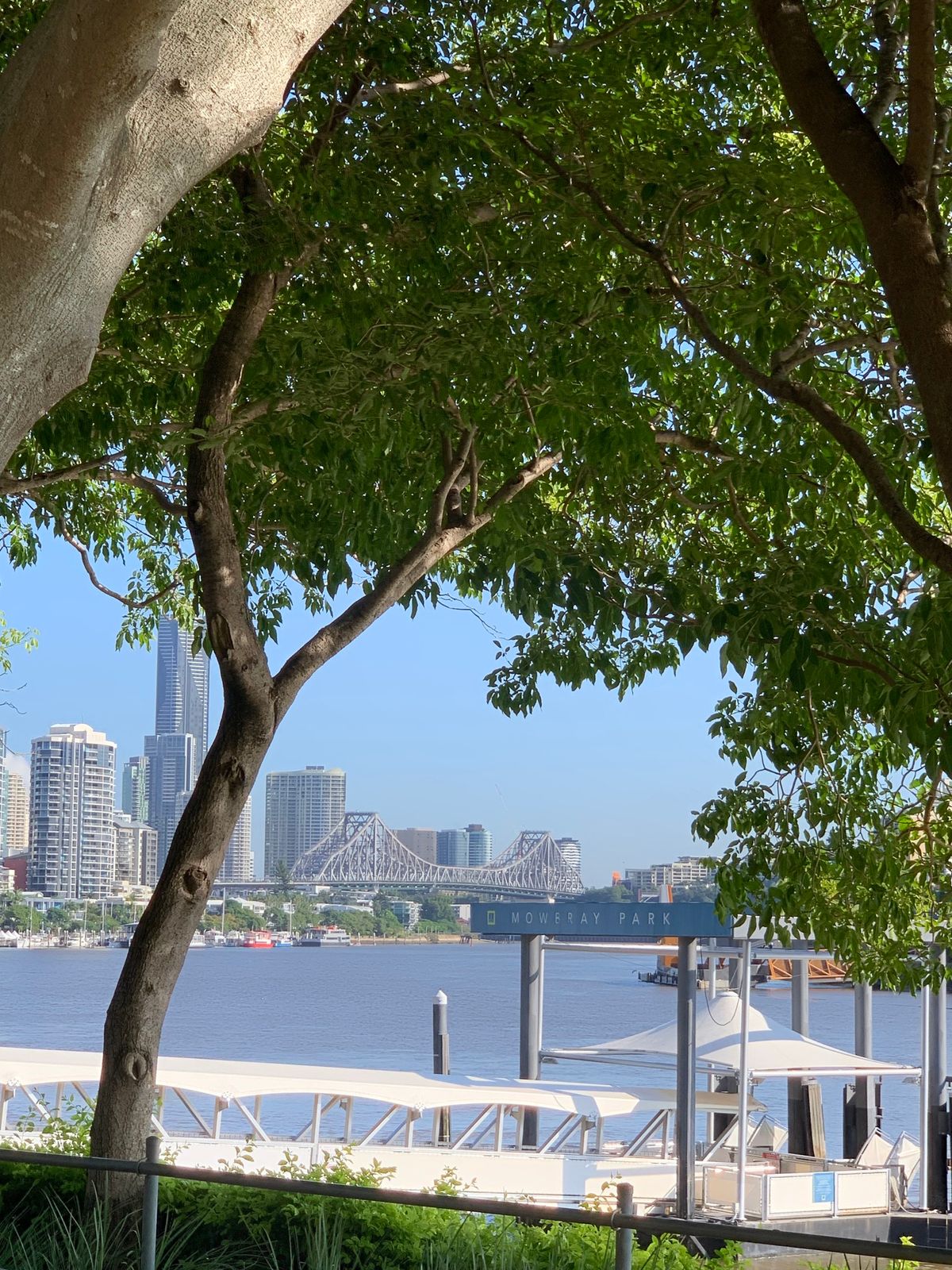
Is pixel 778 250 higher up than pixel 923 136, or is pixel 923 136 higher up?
pixel 778 250

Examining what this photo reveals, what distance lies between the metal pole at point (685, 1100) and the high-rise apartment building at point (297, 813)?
127 meters

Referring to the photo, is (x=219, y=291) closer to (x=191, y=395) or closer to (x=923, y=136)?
(x=191, y=395)

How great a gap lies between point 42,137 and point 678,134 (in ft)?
14.7

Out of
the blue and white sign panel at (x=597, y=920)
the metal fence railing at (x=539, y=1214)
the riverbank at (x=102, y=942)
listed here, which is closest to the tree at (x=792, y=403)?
the metal fence railing at (x=539, y=1214)

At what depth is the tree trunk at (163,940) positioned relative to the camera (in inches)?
244

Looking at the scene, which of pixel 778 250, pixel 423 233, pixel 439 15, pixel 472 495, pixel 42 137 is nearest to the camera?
pixel 42 137

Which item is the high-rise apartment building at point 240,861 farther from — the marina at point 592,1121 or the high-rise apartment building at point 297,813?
the marina at point 592,1121

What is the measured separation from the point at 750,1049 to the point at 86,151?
13.4m

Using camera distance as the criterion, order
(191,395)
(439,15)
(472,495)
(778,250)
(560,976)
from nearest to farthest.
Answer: (778,250) < (439,15) < (472,495) < (191,395) < (560,976)

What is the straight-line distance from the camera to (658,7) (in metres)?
6.57

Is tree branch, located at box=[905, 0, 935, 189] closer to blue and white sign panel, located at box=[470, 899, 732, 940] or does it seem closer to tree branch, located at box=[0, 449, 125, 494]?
tree branch, located at box=[0, 449, 125, 494]

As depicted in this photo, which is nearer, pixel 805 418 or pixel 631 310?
pixel 631 310

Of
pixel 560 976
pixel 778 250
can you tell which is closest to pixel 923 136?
pixel 778 250

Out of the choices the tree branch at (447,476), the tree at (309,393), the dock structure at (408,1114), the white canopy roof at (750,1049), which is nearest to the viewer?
the tree at (309,393)
